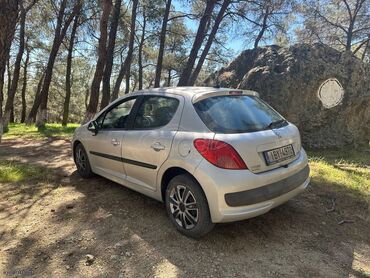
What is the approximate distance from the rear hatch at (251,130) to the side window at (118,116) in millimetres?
1273

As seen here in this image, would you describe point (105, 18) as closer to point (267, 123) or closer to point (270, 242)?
point (267, 123)

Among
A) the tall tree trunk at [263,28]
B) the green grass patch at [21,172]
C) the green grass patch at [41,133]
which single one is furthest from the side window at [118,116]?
the tall tree trunk at [263,28]

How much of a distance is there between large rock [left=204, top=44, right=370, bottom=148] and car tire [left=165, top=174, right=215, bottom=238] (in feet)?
20.2

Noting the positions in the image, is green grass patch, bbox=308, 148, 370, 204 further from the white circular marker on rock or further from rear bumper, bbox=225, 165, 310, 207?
rear bumper, bbox=225, 165, 310, 207

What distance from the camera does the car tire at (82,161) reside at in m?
5.46

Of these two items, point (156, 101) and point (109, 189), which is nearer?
point (156, 101)

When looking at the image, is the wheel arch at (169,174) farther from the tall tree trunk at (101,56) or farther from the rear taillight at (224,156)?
the tall tree trunk at (101,56)

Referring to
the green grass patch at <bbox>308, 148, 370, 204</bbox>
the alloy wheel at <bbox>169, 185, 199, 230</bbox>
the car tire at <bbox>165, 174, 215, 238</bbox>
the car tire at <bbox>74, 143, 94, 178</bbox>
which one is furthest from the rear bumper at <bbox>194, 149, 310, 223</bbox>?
the car tire at <bbox>74, 143, 94, 178</bbox>

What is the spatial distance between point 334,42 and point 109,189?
2169 cm

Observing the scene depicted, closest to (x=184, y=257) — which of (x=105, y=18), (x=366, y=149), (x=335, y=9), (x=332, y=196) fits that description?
(x=332, y=196)

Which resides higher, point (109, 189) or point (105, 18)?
point (105, 18)

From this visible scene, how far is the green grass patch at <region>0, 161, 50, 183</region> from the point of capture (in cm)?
569

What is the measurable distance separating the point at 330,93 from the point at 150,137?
6.78 m

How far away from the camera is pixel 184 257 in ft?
10.7
